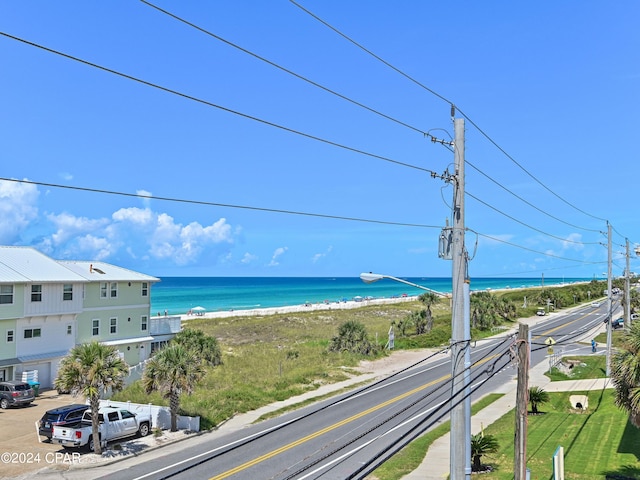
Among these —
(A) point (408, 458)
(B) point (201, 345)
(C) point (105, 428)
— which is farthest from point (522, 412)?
(B) point (201, 345)

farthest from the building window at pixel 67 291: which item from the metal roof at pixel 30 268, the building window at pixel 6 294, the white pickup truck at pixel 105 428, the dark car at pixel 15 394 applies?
the white pickup truck at pixel 105 428

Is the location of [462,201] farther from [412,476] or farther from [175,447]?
[175,447]

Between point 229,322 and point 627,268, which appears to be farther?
point 229,322

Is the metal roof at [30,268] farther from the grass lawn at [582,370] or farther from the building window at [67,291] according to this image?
the grass lawn at [582,370]

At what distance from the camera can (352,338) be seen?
5603 centimetres

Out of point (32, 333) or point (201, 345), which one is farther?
point (201, 345)

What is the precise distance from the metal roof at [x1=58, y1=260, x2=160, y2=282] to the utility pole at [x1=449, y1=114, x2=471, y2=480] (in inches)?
1372

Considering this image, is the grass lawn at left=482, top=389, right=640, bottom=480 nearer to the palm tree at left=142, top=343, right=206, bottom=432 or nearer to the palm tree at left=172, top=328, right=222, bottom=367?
the palm tree at left=142, top=343, right=206, bottom=432

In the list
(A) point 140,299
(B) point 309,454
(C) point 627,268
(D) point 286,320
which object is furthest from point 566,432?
(D) point 286,320

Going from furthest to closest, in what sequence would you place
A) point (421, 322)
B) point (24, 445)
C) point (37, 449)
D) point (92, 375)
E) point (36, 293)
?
point (421, 322) → point (36, 293) → point (24, 445) → point (37, 449) → point (92, 375)

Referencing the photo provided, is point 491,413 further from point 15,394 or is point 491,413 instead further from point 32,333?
point 32,333

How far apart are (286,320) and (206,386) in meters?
65.8

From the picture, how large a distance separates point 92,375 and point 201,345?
2390cm

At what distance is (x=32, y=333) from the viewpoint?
38.7m
